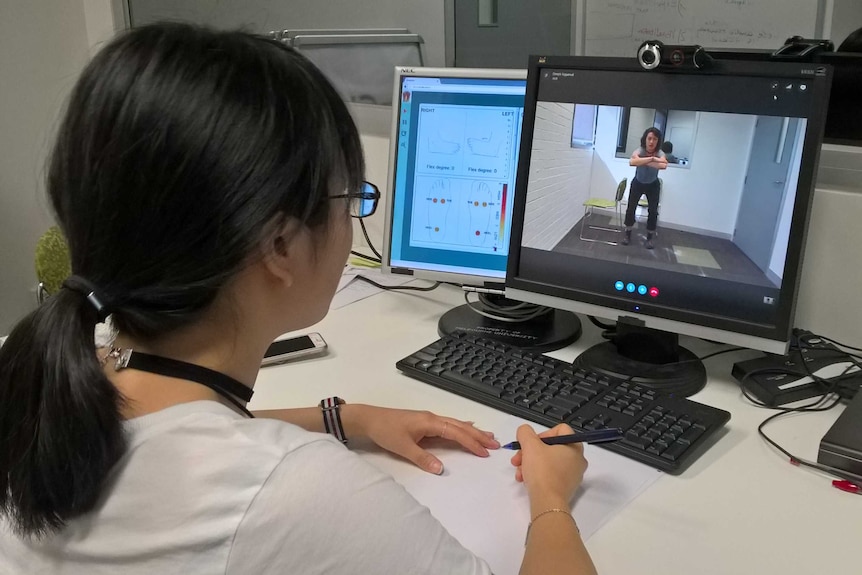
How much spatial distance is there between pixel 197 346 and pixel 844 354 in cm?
100

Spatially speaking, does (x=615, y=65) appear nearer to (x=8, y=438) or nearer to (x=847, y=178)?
(x=847, y=178)

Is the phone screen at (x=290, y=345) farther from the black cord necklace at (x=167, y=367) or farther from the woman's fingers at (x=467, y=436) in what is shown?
the black cord necklace at (x=167, y=367)

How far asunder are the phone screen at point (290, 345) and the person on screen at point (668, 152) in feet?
2.08

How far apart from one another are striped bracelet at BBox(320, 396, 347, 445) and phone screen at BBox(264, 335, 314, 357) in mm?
254

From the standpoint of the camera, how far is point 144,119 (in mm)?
613

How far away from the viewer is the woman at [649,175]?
1117 mm

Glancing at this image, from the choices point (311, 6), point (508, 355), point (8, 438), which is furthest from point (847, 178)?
point (311, 6)

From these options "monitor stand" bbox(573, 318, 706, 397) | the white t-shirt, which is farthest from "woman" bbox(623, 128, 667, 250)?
the white t-shirt

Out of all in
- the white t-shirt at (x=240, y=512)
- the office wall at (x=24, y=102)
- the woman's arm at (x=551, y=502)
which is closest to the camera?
the white t-shirt at (x=240, y=512)

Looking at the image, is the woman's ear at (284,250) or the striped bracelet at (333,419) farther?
the striped bracelet at (333,419)

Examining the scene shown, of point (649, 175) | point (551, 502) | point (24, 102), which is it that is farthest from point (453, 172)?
point (24, 102)

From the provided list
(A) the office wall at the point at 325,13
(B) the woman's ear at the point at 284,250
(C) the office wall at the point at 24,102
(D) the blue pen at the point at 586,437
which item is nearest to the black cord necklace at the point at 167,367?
(B) the woman's ear at the point at 284,250

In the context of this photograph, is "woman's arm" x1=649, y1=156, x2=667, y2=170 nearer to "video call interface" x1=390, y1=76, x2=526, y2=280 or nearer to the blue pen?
"video call interface" x1=390, y1=76, x2=526, y2=280

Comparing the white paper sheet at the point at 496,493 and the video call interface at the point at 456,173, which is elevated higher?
the video call interface at the point at 456,173
